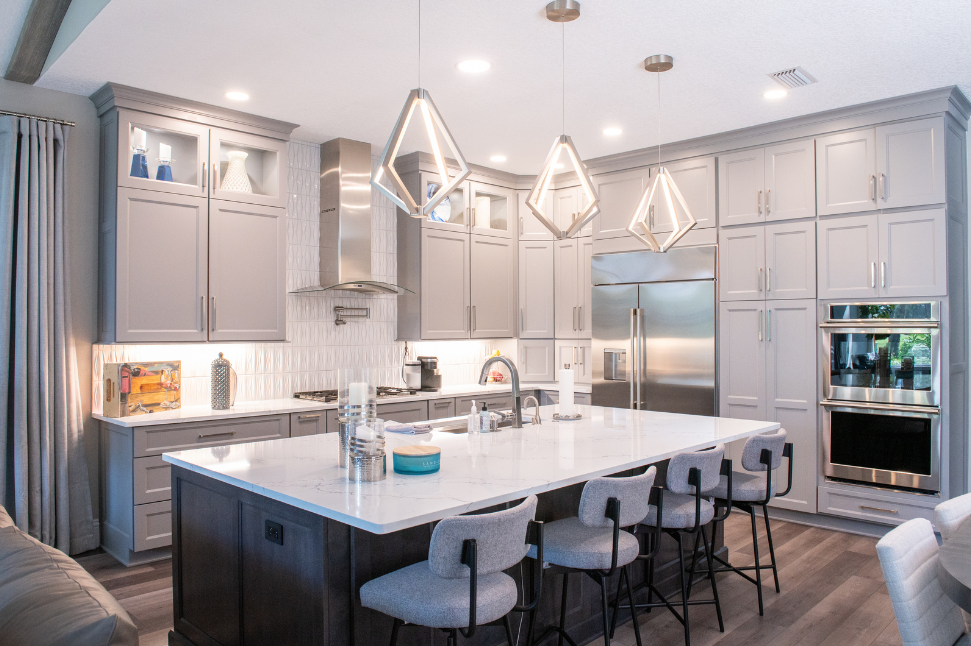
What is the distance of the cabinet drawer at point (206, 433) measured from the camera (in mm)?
3805

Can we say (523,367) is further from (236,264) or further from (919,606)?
(919,606)

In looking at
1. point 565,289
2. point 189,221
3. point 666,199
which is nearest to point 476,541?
point 666,199

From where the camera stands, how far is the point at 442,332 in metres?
5.65

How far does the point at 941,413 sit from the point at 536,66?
126 inches

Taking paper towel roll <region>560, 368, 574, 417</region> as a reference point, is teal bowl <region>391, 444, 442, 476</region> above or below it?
below

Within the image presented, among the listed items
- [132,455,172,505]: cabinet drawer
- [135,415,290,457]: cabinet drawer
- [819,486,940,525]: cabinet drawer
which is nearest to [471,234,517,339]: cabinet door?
[135,415,290,457]: cabinet drawer

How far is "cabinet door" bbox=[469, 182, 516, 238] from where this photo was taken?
19.8 ft

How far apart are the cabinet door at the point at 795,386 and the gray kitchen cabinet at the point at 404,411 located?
8.24 feet

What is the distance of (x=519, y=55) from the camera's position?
11.5 feet

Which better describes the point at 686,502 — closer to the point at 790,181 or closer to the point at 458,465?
the point at 458,465

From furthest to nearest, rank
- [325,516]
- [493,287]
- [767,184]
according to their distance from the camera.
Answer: [493,287] → [767,184] → [325,516]

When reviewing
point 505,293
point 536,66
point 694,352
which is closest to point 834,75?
point 536,66

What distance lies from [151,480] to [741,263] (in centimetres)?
417

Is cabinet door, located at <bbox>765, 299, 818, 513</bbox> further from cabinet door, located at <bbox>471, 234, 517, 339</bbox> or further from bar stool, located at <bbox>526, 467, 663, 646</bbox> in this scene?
bar stool, located at <bbox>526, 467, 663, 646</bbox>
